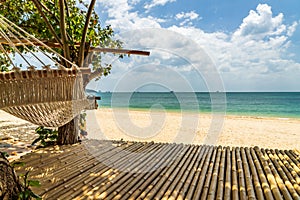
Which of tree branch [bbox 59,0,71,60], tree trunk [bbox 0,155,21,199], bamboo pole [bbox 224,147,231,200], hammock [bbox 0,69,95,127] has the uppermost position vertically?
tree branch [bbox 59,0,71,60]

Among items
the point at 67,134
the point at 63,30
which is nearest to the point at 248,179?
the point at 67,134

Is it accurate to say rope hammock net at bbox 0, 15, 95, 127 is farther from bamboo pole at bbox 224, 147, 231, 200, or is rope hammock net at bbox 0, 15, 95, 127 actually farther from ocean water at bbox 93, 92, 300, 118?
ocean water at bbox 93, 92, 300, 118

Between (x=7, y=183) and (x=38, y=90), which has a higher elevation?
(x=38, y=90)

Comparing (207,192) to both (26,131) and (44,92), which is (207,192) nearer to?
(44,92)

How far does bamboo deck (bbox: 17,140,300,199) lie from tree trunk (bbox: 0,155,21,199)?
1.26 feet

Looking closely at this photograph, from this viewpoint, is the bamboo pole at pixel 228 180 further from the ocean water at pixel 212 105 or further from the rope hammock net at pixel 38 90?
the ocean water at pixel 212 105

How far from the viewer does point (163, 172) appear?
192 centimetres

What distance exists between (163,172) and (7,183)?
1.10 meters

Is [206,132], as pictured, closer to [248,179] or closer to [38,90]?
[248,179]

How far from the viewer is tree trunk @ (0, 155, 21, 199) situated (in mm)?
1057

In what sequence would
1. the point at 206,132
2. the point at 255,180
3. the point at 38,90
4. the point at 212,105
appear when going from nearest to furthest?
the point at 38,90, the point at 255,180, the point at 206,132, the point at 212,105

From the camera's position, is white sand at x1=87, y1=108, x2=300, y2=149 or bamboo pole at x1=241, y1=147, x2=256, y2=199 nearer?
bamboo pole at x1=241, y1=147, x2=256, y2=199

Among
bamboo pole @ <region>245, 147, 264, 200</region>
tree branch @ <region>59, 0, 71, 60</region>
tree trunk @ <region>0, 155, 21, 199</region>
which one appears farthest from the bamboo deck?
tree branch @ <region>59, 0, 71, 60</region>

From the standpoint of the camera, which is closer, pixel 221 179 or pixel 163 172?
pixel 221 179
